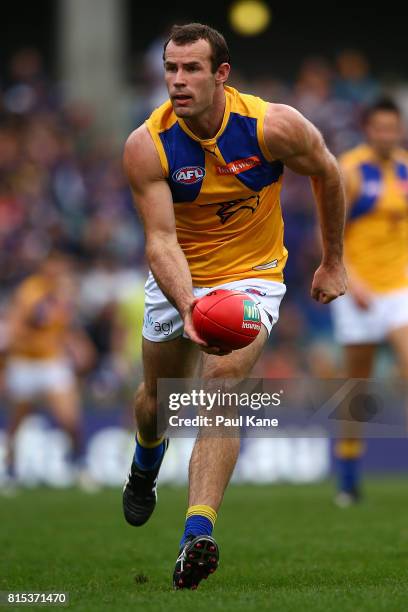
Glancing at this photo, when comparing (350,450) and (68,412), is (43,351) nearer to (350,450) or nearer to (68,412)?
(68,412)

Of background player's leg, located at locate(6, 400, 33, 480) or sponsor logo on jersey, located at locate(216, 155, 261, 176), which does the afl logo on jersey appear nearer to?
sponsor logo on jersey, located at locate(216, 155, 261, 176)

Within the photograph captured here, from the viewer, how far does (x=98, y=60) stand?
1936 centimetres

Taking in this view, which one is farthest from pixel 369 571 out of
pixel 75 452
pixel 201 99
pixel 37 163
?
pixel 37 163

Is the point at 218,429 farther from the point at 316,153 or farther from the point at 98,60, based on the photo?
the point at 98,60

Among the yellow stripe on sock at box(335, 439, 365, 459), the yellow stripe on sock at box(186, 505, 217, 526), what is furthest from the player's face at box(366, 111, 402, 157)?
the yellow stripe on sock at box(186, 505, 217, 526)

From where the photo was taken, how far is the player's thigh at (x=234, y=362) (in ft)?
18.0

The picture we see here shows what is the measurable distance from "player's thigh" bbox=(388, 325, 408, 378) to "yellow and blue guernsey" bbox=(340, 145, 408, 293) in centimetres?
34

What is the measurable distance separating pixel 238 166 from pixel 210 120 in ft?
0.82

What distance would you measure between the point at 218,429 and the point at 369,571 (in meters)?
1.10

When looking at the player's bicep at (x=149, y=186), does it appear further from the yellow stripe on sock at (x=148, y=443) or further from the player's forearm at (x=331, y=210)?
the yellow stripe on sock at (x=148, y=443)

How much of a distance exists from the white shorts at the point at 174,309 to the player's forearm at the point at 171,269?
1.06ft

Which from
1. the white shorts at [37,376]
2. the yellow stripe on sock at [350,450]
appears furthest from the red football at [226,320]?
the white shorts at [37,376]

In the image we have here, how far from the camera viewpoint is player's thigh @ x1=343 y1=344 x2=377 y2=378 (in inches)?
369

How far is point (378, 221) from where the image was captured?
9391mm
